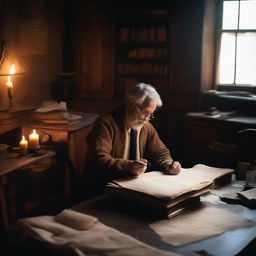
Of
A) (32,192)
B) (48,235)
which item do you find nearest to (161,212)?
(48,235)

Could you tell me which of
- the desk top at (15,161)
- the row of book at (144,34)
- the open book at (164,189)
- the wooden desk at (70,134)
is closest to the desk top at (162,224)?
the open book at (164,189)

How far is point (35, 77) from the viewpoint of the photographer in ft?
15.3

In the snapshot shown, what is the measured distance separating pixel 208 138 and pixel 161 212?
2519mm

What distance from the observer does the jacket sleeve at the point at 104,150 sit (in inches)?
93.0

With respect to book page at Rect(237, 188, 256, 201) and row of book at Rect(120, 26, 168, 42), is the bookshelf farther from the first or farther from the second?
book page at Rect(237, 188, 256, 201)

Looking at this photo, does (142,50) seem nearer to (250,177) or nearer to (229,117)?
(229,117)

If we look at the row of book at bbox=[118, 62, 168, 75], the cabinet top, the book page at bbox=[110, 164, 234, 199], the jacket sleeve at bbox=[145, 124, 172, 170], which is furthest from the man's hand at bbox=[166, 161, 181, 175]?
the row of book at bbox=[118, 62, 168, 75]

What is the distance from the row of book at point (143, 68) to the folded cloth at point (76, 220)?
3453mm

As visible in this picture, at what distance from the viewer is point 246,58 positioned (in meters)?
4.71

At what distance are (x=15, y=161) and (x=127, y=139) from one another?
32.7 inches

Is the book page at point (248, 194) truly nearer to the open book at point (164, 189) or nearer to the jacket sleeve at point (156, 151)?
the open book at point (164, 189)

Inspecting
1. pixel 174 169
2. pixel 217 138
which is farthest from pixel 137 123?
pixel 217 138

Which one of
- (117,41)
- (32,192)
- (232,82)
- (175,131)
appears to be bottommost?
(32,192)

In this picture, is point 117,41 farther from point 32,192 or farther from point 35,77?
point 32,192
